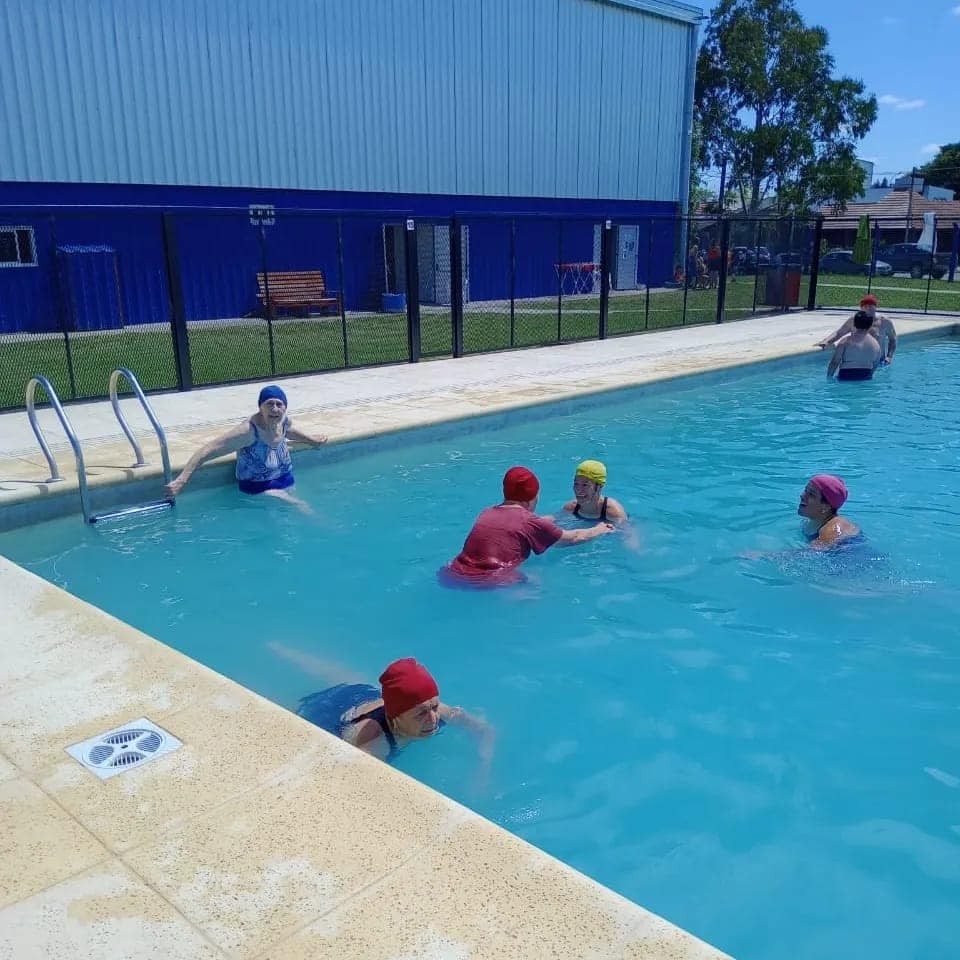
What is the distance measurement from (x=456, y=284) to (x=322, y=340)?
4.34 meters

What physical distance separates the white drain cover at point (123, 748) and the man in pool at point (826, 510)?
5.00 meters

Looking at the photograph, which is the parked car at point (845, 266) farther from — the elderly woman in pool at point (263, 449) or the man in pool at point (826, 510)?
the elderly woman in pool at point (263, 449)

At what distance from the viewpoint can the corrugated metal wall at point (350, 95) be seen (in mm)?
18406

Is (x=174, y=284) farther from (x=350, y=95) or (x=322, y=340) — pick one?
(x=350, y=95)

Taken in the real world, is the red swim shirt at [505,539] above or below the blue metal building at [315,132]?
below

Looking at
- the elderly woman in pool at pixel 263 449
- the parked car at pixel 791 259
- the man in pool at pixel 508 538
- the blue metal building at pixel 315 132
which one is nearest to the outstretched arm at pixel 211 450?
the elderly woman in pool at pixel 263 449

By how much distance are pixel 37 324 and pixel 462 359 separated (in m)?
9.72

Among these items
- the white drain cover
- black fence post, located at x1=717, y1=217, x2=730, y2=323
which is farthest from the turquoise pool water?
black fence post, located at x1=717, y1=217, x2=730, y2=323

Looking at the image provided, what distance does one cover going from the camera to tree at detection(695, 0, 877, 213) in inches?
1610

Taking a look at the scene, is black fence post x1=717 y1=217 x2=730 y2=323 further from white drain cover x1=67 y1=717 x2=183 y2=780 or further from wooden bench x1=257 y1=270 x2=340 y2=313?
white drain cover x1=67 y1=717 x2=183 y2=780

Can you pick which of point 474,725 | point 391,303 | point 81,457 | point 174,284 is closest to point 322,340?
point 391,303

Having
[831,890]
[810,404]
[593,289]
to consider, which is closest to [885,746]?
[831,890]

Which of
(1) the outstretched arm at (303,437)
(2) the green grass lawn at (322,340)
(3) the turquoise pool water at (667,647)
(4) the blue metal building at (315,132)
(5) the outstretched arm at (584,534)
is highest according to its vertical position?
(4) the blue metal building at (315,132)

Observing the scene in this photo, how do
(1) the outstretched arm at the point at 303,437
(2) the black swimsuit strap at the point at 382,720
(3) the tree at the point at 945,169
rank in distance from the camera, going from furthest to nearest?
(3) the tree at the point at 945,169, (1) the outstretched arm at the point at 303,437, (2) the black swimsuit strap at the point at 382,720
